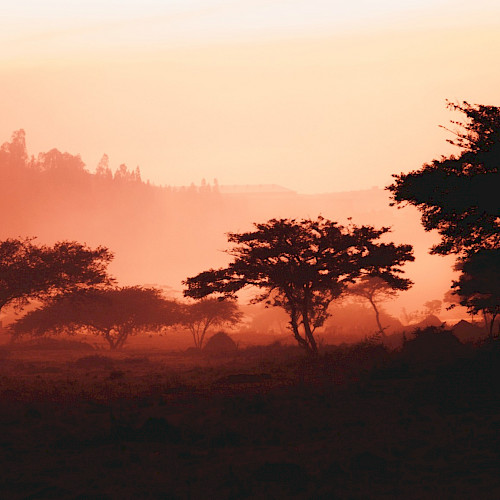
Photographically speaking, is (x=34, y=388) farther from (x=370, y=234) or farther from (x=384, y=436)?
(x=370, y=234)

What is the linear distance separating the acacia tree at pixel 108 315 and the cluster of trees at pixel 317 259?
12cm

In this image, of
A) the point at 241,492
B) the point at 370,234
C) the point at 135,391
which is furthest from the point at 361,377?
the point at 370,234

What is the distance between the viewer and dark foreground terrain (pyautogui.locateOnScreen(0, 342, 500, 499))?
33.0 ft

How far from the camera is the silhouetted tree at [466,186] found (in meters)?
19.9

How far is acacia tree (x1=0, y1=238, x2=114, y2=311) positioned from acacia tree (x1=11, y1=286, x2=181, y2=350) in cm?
1361

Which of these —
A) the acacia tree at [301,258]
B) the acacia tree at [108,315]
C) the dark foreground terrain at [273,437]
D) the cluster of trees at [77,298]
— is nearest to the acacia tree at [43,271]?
the cluster of trees at [77,298]

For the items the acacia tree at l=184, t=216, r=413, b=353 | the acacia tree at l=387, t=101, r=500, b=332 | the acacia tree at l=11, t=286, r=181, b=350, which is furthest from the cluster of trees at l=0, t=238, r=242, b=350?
the acacia tree at l=387, t=101, r=500, b=332

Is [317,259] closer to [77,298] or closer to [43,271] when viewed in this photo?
[43,271]

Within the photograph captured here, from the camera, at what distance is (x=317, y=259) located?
35.7m

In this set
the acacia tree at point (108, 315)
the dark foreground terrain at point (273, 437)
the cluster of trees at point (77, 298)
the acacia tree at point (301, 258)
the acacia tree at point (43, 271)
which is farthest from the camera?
the acacia tree at point (108, 315)

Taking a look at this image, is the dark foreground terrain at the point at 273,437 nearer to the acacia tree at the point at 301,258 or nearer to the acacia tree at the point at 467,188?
the acacia tree at the point at 467,188

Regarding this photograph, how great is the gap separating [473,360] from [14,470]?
15.8 metres

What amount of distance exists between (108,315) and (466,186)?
49167 millimetres

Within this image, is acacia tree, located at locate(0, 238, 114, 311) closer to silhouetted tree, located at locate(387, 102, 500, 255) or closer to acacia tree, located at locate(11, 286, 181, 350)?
acacia tree, located at locate(11, 286, 181, 350)
